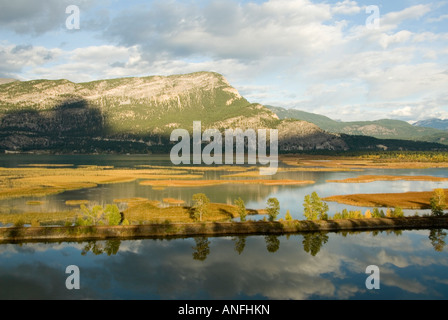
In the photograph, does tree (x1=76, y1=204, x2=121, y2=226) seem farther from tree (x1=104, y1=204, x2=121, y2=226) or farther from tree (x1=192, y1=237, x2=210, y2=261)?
tree (x1=192, y1=237, x2=210, y2=261)

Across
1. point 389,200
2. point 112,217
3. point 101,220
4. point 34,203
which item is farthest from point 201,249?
point 389,200

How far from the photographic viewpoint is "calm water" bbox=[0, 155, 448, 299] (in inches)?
1403

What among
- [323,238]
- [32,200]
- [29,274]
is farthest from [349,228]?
[32,200]

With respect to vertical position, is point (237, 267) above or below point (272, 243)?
below

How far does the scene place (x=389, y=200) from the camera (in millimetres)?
82875

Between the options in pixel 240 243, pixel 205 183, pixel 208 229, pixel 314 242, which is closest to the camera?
pixel 240 243

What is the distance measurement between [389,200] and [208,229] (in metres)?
51.4

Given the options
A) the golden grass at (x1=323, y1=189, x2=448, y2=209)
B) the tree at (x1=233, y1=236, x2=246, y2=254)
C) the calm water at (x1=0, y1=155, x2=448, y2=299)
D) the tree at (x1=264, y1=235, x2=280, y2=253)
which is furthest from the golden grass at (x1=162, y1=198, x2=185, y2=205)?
the golden grass at (x1=323, y1=189, x2=448, y2=209)

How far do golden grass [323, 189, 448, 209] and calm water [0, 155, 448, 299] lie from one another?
62.2 ft

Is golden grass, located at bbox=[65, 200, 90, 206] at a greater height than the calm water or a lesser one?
greater

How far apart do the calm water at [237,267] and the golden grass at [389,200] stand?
19.0m

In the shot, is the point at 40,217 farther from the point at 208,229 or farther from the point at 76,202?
the point at 208,229

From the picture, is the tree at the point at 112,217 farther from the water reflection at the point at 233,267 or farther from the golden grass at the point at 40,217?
the golden grass at the point at 40,217

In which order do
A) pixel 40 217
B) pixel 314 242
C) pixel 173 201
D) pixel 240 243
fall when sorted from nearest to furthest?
pixel 240 243, pixel 314 242, pixel 40 217, pixel 173 201
